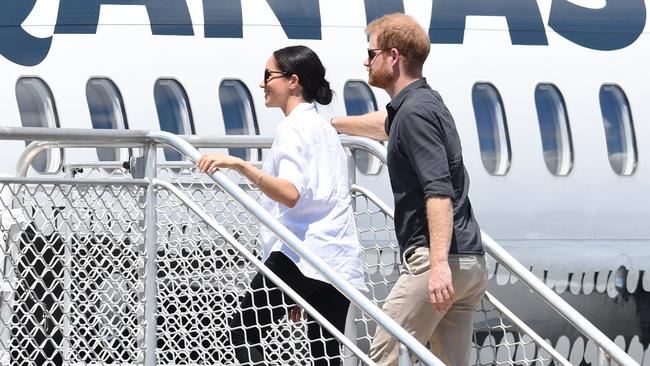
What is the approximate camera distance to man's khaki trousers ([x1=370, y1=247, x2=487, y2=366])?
4402 mm

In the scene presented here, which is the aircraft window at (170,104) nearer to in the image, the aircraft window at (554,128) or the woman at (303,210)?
the aircraft window at (554,128)

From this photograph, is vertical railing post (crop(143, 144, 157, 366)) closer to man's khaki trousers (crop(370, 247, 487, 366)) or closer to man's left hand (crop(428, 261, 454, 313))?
man's khaki trousers (crop(370, 247, 487, 366))

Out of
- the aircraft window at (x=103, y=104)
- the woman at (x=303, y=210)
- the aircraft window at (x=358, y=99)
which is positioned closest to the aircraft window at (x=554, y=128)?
the aircraft window at (x=358, y=99)

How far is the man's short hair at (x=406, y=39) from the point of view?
4488 millimetres

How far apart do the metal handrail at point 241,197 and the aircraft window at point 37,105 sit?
130 inches

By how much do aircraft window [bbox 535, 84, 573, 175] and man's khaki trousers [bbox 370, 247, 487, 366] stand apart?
475 centimetres

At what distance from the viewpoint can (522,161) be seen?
9141 mm

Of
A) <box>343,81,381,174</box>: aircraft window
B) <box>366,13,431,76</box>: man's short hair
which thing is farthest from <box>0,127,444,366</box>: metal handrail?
<box>343,81,381,174</box>: aircraft window

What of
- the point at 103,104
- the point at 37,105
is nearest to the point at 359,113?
the point at 103,104

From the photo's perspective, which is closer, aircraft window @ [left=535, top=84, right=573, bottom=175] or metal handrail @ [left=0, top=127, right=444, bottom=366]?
metal handrail @ [left=0, top=127, right=444, bottom=366]

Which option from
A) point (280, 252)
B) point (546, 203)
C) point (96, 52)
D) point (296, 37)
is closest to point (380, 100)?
point (296, 37)

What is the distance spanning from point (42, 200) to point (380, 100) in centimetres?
245

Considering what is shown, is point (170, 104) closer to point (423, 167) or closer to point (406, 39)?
point (406, 39)

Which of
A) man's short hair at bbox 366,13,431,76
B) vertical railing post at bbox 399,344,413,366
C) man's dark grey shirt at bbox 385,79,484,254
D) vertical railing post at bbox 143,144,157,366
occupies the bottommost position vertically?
vertical railing post at bbox 399,344,413,366
